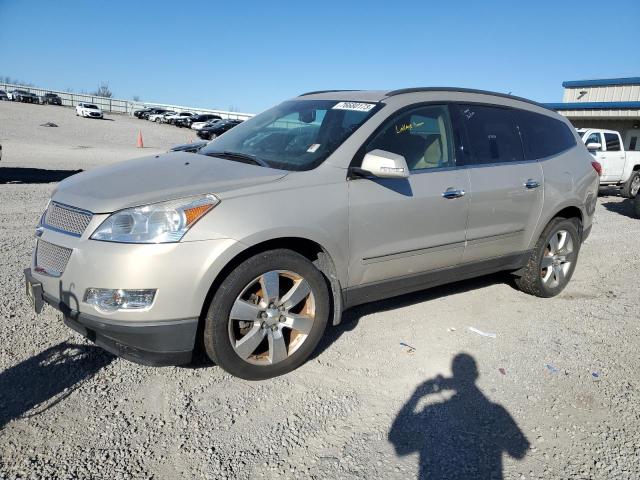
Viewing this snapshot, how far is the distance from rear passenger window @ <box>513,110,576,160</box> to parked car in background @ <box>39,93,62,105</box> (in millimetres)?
66229

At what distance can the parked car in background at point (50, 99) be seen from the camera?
60406mm

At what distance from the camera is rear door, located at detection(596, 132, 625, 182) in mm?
14094

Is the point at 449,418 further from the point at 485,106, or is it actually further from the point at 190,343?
the point at 485,106

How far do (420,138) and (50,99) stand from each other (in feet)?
221

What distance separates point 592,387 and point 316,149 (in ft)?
8.18

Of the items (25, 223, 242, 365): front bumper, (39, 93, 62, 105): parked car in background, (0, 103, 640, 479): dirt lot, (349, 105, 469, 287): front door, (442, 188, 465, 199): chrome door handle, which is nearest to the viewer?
(0, 103, 640, 479): dirt lot

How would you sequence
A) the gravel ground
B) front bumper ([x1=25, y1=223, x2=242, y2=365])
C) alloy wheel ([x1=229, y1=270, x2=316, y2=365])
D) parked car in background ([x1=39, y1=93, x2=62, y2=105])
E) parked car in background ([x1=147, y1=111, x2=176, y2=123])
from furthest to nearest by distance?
parked car in background ([x1=39, y1=93, x2=62, y2=105]) < parked car in background ([x1=147, y1=111, x2=176, y2=123]) < the gravel ground < alloy wheel ([x1=229, y1=270, x2=316, y2=365]) < front bumper ([x1=25, y1=223, x2=242, y2=365])

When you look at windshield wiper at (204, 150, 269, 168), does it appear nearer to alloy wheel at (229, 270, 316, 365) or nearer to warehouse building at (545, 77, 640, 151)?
alloy wheel at (229, 270, 316, 365)

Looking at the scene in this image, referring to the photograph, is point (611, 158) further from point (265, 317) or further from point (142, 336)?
point (142, 336)

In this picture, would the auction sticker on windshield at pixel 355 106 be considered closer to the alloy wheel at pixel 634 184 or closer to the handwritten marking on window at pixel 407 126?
the handwritten marking on window at pixel 407 126

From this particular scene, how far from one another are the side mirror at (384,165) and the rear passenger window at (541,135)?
1.94 metres

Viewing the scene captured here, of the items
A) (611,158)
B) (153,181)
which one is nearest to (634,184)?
(611,158)

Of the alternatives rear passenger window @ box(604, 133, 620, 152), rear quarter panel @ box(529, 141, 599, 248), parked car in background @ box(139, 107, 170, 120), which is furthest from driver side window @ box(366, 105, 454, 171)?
parked car in background @ box(139, 107, 170, 120)

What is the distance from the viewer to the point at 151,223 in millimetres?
2881
